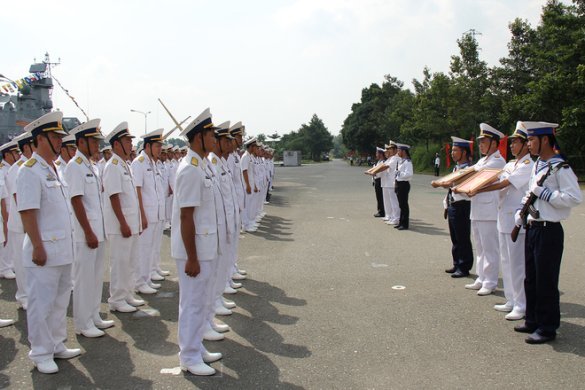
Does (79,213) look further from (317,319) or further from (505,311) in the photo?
(505,311)

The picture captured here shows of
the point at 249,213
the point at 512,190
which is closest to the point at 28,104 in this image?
the point at 249,213

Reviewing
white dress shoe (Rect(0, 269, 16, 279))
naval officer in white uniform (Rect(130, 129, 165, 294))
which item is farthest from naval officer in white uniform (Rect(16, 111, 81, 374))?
white dress shoe (Rect(0, 269, 16, 279))

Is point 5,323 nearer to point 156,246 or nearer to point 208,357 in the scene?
point 156,246

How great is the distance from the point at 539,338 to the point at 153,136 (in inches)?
215

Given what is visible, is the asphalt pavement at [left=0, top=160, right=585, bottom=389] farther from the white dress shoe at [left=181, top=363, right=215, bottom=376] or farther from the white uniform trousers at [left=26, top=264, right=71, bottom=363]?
the white uniform trousers at [left=26, top=264, right=71, bottom=363]

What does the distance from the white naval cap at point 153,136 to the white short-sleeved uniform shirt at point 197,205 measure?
10.0 ft

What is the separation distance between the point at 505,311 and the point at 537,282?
3.55 ft

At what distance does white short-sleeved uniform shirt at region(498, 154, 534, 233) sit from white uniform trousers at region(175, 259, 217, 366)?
3.41 m

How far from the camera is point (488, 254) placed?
21.0ft

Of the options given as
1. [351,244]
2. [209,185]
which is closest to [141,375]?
[209,185]

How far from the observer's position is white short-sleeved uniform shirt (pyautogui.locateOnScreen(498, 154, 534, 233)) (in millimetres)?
5316

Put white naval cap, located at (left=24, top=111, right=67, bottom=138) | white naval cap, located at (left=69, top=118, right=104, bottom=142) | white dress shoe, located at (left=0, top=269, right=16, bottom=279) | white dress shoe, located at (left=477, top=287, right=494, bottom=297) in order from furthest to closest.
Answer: white dress shoe, located at (left=0, top=269, right=16, bottom=279) → white dress shoe, located at (left=477, top=287, right=494, bottom=297) → white naval cap, located at (left=69, top=118, right=104, bottom=142) → white naval cap, located at (left=24, top=111, right=67, bottom=138)

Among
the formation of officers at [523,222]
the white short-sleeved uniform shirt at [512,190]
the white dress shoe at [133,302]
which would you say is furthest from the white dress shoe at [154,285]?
the white short-sleeved uniform shirt at [512,190]

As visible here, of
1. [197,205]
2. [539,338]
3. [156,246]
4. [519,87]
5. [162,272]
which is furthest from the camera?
[519,87]
